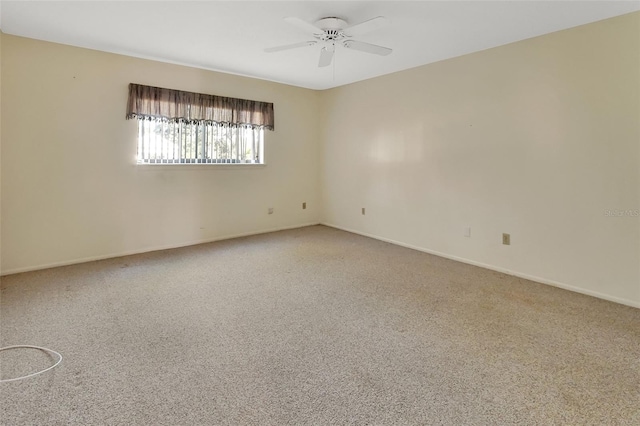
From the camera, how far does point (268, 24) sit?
9.48 ft

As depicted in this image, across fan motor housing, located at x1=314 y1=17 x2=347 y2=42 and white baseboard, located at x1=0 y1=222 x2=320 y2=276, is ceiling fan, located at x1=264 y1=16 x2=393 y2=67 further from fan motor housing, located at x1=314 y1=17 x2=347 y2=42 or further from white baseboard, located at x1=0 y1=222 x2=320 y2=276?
white baseboard, located at x1=0 y1=222 x2=320 y2=276

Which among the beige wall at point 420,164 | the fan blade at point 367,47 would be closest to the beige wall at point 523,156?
the beige wall at point 420,164

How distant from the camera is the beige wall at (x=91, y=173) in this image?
3.30 m

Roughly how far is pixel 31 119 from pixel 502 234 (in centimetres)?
494

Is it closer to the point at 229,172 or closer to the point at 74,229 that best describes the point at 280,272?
the point at 229,172

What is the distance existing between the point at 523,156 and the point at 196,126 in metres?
3.88

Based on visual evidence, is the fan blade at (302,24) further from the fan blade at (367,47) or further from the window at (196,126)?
the window at (196,126)

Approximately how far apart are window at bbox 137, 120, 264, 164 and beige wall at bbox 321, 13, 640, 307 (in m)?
1.75

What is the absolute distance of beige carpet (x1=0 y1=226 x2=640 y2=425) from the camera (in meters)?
1.56

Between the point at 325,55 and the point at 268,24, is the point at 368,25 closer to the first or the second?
the point at 325,55

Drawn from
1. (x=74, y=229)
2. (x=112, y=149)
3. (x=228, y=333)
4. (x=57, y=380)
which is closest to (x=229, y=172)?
(x=112, y=149)

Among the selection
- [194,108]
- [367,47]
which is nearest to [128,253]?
[194,108]

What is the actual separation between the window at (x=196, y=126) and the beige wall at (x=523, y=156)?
1.69 m

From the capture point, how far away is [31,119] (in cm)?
333
